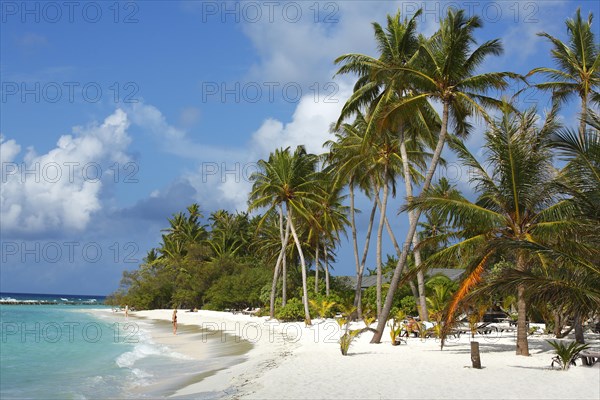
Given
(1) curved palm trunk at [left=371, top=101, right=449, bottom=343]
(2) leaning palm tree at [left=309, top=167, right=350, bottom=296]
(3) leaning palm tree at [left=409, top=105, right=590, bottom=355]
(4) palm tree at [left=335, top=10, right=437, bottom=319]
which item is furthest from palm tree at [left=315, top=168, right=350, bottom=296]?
(3) leaning palm tree at [left=409, top=105, right=590, bottom=355]

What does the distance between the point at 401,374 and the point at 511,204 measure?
5095 millimetres

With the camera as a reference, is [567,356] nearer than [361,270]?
Yes

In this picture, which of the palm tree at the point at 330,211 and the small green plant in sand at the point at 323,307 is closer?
the small green plant in sand at the point at 323,307

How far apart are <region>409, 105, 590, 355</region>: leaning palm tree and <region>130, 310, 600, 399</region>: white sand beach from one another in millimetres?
1543

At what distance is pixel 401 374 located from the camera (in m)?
12.6

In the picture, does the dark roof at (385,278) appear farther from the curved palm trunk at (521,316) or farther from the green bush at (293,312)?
the curved palm trunk at (521,316)

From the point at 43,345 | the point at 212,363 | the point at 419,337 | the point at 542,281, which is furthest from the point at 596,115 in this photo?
the point at 43,345

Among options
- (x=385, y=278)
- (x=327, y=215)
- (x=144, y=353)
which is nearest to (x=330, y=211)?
(x=327, y=215)

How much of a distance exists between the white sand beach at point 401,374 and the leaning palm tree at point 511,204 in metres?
1.54

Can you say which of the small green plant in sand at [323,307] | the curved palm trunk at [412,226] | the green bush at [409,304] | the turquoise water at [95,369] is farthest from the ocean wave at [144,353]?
the green bush at [409,304]

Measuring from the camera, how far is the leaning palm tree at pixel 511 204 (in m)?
13.6

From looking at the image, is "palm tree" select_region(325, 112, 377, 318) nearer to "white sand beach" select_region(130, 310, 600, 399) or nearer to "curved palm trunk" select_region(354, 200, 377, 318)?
"curved palm trunk" select_region(354, 200, 377, 318)

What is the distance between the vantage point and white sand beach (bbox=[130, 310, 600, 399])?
1060cm

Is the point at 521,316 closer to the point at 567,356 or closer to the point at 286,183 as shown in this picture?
the point at 567,356
